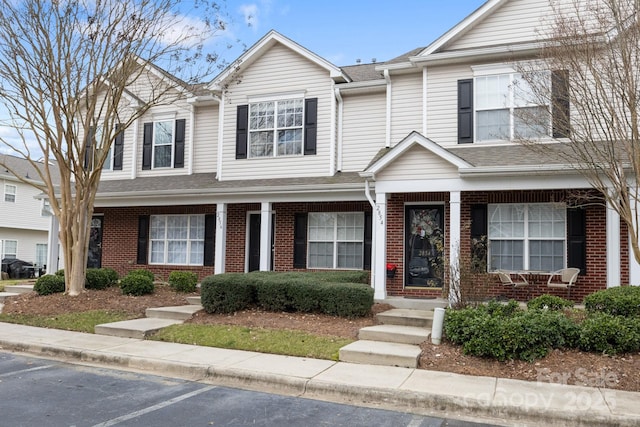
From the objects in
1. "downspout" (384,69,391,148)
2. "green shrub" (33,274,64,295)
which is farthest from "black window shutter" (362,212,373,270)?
"green shrub" (33,274,64,295)

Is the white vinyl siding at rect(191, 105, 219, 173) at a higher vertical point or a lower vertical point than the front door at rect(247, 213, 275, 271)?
higher

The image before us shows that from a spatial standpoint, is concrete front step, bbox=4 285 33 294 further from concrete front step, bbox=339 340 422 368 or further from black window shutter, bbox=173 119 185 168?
concrete front step, bbox=339 340 422 368

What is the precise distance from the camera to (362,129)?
529 inches

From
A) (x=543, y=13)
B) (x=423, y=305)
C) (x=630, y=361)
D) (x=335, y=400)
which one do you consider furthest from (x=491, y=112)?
(x=335, y=400)

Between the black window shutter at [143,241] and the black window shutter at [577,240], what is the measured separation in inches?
469

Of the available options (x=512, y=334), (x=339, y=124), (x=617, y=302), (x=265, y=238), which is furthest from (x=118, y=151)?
(x=617, y=302)

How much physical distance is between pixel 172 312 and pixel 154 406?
5.06 meters

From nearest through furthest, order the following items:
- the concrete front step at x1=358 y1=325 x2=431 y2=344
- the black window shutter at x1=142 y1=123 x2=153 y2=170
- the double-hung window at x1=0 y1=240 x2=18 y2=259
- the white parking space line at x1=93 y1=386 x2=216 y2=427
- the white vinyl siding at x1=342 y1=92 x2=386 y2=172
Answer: the white parking space line at x1=93 y1=386 x2=216 y2=427
the concrete front step at x1=358 y1=325 x2=431 y2=344
the white vinyl siding at x1=342 y1=92 x2=386 y2=172
the black window shutter at x1=142 y1=123 x2=153 y2=170
the double-hung window at x1=0 y1=240 x2=18 y2=259

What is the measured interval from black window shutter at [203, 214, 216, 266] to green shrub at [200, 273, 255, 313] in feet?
15.0

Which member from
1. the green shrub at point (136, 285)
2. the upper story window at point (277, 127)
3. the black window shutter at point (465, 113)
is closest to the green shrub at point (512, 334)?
the black window shutter at point (465, 113)

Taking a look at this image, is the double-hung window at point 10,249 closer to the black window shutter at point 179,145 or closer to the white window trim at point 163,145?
the white window trim at point 163,145

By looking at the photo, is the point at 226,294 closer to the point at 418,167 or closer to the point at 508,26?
the point at 418,167

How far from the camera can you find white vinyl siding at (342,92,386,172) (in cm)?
1328

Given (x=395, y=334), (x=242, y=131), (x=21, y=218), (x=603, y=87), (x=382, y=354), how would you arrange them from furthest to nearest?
(x=21, y=218) < (x=242, y=131) < (x=395, y=334) < (x=603, y=87) < (x=382, y=354)
